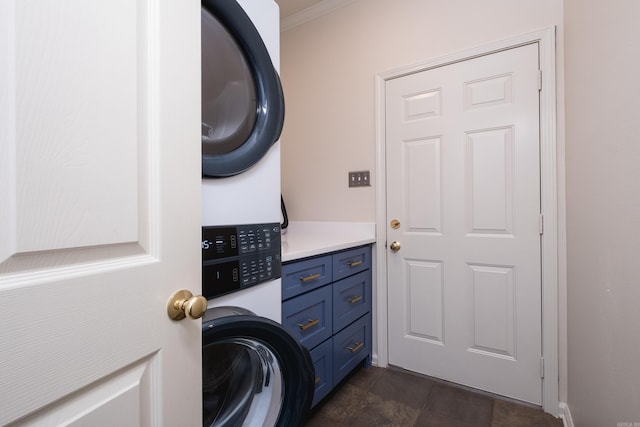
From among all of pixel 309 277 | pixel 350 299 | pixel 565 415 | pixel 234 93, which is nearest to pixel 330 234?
pixel 350 299

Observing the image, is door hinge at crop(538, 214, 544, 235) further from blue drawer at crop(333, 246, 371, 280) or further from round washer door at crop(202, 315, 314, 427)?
round washer door at crop(202, 315, 314, 427)

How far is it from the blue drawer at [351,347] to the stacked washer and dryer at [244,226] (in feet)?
2.02

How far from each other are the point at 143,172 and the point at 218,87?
457 millimetres

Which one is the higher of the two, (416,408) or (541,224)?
(541,224)

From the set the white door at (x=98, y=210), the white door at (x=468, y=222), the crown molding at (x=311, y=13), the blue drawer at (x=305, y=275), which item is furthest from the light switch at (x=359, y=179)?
the white door at (x=98, y=210)

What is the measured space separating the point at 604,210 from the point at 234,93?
4.08 ft

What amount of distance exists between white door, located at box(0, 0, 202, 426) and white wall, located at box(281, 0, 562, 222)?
1.50m

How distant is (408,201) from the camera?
181 cm

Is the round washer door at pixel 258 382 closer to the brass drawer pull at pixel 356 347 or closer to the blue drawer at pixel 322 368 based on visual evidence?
the blue drawer at pixel 322 368

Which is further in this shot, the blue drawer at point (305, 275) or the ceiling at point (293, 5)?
the ceiling at point (293, 5)

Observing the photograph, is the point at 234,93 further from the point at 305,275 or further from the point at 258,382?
the point at 258,382

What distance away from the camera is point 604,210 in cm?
91

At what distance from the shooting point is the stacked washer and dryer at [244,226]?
0.77m

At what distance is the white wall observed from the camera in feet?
5.35
